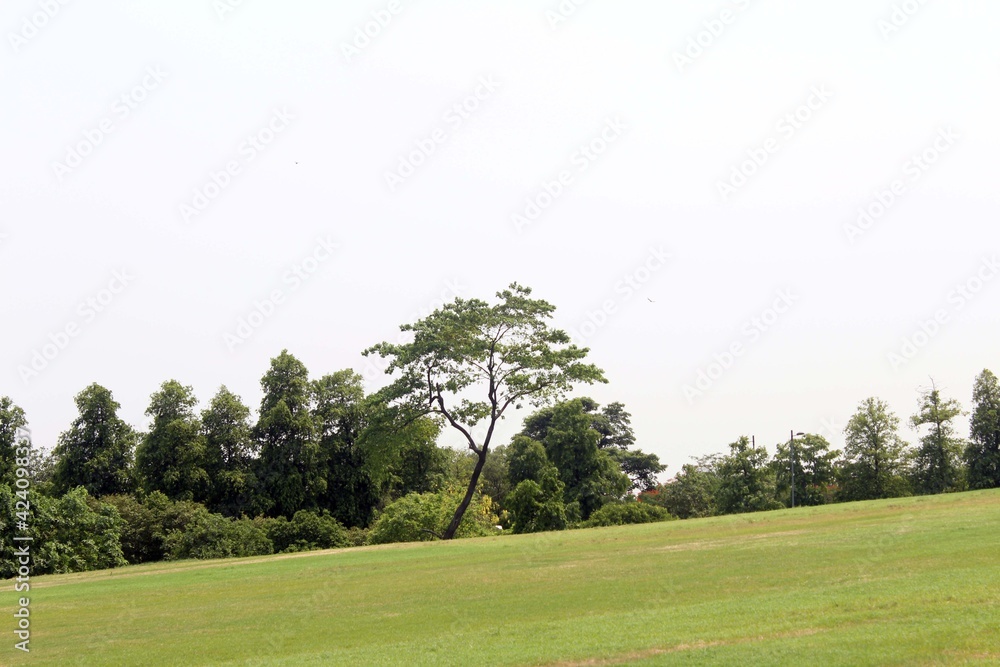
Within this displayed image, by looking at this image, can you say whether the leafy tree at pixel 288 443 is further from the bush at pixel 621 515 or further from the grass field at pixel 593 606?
the grass field at pixel 593 606

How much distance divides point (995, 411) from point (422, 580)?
58428 mm

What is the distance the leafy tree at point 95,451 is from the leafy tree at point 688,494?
45730 mm

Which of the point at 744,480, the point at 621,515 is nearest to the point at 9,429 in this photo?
the point at 621,515

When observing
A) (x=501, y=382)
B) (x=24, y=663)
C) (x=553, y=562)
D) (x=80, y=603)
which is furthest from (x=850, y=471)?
(x=24, y=663)

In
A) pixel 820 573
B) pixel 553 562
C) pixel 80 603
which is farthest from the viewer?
pixel 553 562

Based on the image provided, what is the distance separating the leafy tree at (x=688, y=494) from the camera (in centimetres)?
8100

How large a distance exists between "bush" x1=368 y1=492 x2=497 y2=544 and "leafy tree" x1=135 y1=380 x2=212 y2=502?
50.2ft

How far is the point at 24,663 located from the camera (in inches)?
706

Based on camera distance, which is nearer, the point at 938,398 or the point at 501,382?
the point at 501,382

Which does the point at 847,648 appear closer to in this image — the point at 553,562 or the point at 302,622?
the point at 302,622

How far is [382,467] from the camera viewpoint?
5591cm

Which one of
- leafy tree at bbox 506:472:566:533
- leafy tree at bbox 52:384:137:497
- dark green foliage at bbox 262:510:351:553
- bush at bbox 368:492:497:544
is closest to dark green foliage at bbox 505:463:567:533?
leafy tree at bbox 506:472:566:533

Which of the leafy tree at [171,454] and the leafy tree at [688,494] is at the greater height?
the leafy tree at [171,454]

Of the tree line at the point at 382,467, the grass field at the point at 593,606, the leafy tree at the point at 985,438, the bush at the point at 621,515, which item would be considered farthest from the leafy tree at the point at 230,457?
the leafy tree at the point at 985,438
